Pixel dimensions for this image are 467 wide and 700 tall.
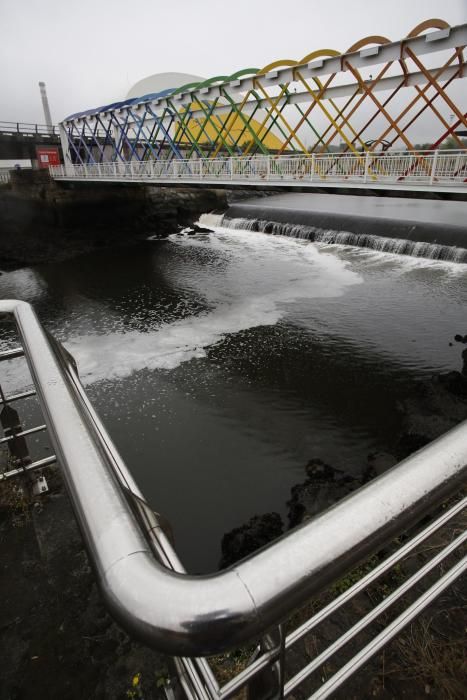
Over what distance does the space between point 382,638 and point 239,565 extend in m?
0.64

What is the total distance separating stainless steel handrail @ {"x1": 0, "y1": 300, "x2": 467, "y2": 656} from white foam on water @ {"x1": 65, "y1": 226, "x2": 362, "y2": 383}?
9.24m

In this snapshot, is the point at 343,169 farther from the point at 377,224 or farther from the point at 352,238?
the point at 377,224

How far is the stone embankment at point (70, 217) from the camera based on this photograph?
929 inches

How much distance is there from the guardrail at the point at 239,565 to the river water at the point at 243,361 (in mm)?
4890

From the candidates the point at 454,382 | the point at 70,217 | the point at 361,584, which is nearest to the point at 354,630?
the point at 361,584

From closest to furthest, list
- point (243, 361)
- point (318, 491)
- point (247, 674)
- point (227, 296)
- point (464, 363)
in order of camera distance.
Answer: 1. point (247, 674)
2. point (318, 491)
3. point (464, 363)
4. point (243, 361)
5. point (227, 296)

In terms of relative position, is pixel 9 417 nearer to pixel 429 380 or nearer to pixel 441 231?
pixel 429 380

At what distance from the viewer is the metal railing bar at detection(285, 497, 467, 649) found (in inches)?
36.0

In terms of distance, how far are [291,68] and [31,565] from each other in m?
15.6

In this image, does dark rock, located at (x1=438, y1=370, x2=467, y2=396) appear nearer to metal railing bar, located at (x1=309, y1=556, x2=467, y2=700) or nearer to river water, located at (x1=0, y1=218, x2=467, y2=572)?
river water, located at (x1=0, y1=218, x2=467, y2=572)

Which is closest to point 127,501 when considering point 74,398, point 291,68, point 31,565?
point 74,398

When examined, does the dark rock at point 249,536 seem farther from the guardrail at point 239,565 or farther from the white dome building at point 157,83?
the white dome building at point 157,83

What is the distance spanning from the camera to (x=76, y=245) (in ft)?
81.8

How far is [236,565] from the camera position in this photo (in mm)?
666
